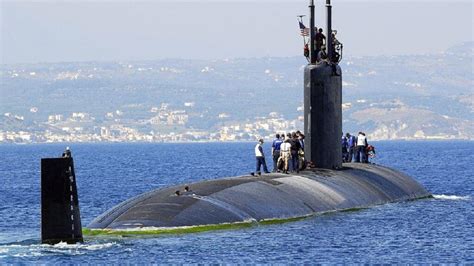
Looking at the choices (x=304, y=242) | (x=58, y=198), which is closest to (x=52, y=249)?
(x=58, y=198)

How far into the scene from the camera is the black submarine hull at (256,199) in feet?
117

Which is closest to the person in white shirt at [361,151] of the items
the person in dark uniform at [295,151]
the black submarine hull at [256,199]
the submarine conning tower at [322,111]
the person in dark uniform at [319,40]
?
the black submarine hull at [256,199]

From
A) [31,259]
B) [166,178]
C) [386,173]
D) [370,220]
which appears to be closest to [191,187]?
[370,220]

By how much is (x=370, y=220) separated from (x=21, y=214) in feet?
57.1

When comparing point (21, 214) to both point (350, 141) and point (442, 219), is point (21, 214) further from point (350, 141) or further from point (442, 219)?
point (442, 219)

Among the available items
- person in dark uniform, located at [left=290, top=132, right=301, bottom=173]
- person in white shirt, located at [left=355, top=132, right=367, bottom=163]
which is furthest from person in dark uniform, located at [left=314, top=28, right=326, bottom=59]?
person in white shirt, located at [left=355, top=132, right=367, bottom=163]

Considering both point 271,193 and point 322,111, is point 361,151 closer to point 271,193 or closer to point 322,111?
point 322,111

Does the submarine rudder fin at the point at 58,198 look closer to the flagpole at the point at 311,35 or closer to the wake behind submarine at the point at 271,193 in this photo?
the wake behind submarine at the point at 271,193

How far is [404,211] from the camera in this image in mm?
45500

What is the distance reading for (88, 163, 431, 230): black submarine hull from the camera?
35.8 m

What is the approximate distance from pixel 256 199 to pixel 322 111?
334 inches

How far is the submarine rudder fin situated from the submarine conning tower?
648 inches

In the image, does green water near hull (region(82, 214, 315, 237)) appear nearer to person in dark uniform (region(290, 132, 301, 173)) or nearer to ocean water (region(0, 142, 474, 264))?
ocean water (region(0, 142, 474, 264))

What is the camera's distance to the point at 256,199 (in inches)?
1544
